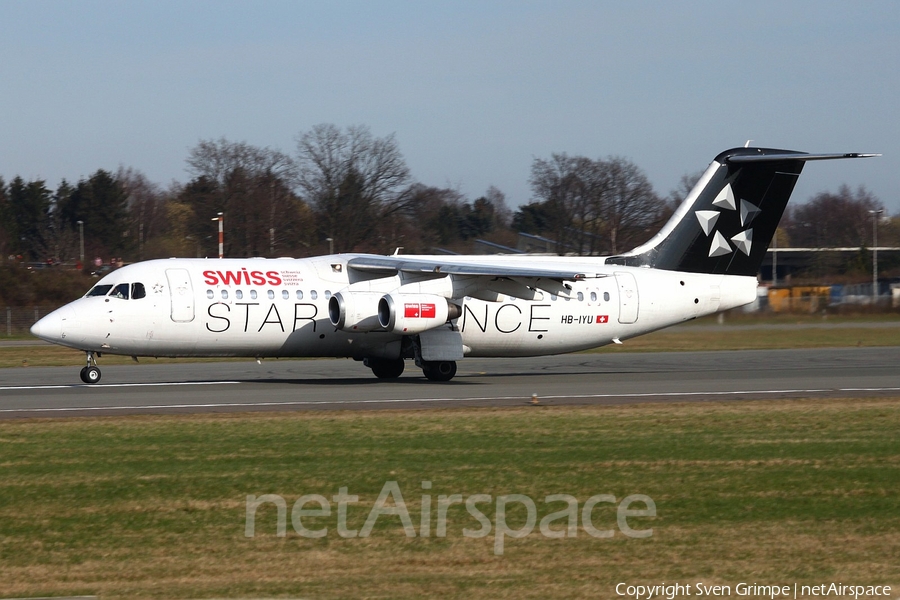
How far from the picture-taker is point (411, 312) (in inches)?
899

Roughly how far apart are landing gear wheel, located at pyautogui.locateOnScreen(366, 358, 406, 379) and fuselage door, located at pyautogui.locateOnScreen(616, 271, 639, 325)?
5.45m

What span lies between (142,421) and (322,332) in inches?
297

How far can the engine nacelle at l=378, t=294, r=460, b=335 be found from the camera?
74.6 ft

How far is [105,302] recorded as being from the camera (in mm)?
22547

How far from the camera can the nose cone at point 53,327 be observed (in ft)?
71.5

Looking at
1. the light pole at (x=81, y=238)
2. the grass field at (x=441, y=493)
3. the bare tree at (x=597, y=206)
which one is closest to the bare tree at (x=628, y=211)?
the bare tree at (x=597, y=206)

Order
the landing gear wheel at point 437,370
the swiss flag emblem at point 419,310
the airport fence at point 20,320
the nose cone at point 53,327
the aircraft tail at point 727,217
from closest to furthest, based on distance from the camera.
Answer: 1. the nose cone at point 53,327
2. the swiss flag emblem at point 419,310
3. the landing gear wheel at point 437,370
4. the aircraft tail at point 727,217
5. the airport fence at point 20,320

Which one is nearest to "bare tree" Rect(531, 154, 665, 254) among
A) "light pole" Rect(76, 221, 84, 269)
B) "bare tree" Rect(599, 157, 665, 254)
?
"bare tree" Rect(599, 157, 665, 254)

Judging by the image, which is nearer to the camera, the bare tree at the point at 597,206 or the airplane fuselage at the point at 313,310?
the airplane fuselage at the point at 313,310

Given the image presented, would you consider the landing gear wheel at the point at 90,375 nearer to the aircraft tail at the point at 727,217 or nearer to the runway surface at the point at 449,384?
the runway surface at the point at 449,384

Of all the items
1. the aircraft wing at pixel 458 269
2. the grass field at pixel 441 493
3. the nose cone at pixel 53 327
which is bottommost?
the grass field at pixel 441 493

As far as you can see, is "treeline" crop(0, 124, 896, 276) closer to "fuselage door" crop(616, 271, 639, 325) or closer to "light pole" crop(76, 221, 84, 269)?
"light pole" crop(76, 221, 84, 269)

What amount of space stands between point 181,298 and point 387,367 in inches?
202

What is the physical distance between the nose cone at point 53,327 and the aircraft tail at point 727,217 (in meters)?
13.1
